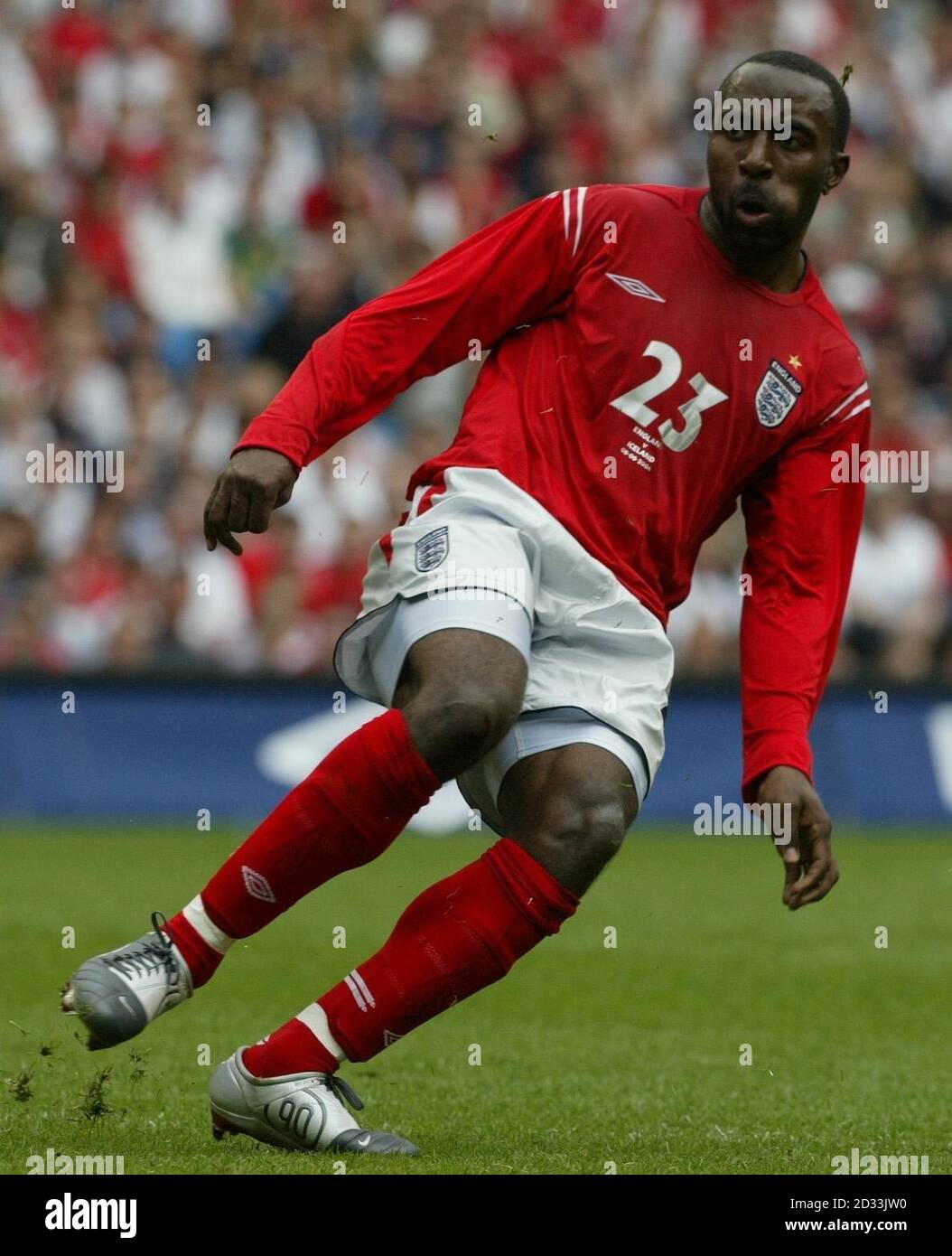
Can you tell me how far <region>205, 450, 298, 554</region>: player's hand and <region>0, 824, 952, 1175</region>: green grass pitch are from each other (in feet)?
3.92

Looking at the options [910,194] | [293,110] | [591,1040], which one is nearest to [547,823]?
[591,1040]

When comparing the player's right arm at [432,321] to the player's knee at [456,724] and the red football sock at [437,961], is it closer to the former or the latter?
the player's knee at [456,724]

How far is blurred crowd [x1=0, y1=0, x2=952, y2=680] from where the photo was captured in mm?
12695

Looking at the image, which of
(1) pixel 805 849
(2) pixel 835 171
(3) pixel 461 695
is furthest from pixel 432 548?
(2) pixel 835 171

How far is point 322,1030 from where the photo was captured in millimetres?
4449

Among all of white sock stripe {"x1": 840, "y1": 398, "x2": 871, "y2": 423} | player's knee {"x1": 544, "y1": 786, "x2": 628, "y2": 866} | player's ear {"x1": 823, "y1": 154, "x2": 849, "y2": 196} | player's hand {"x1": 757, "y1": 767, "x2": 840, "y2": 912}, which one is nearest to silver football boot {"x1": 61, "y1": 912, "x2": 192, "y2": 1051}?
player's knee {"x1": 544, "y1": 786, "x2": 628, "y2": 866}

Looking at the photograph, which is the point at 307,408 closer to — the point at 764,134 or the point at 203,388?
the point at 764,134

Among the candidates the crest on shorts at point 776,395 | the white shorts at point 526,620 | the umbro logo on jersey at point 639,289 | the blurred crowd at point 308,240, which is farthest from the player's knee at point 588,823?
the blurred crowd at point 308,240

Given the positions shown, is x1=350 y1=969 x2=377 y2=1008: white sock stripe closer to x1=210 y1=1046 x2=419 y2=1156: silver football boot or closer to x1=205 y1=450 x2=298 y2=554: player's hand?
x1=210 y1=1046 x2=419 y2=1156: silver football boot

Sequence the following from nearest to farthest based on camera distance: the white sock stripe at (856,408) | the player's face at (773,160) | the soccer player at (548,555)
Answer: the soccer player at (548,555) < the player's face at (773,160) < the white sock stripe at (856,408)

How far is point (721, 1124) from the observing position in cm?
493

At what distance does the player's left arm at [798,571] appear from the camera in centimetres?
476

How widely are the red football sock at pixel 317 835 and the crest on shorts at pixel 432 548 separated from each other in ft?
1.16

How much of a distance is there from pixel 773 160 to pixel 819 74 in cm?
23
